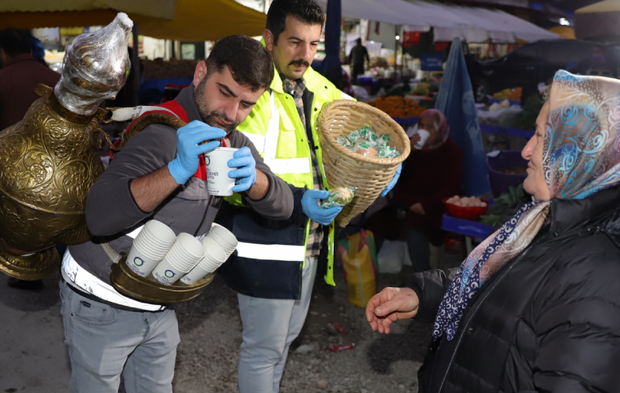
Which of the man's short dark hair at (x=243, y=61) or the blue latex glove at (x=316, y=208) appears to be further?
the blue latex glove at (x=316, y=208)

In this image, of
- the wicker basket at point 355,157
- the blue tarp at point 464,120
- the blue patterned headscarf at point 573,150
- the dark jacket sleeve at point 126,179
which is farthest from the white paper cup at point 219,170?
the blue tarp at point 464,120

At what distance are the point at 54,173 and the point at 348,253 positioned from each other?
321 centimetres

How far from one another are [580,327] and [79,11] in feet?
21.7

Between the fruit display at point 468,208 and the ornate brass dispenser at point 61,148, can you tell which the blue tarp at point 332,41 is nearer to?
the fruit display at point 468,208

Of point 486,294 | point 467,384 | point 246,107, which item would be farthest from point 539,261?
point 246,107

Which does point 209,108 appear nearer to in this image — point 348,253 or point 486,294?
point 486,294

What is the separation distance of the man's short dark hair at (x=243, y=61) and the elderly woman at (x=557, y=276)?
3.35 feet

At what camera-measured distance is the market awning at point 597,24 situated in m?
10.0

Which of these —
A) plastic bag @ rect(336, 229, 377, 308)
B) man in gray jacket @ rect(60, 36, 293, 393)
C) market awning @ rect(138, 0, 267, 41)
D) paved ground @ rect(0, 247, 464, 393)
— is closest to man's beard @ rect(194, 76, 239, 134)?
man in gray jacket @ rect(60, 36, 293, 393)


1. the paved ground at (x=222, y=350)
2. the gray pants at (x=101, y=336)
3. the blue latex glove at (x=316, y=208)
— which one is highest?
the blue latex glove at (x=316, y=208)

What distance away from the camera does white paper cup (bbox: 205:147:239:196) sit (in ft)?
6.07

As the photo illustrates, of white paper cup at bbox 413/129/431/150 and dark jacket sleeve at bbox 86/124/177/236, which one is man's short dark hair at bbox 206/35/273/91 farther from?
white paper cup at bbox 413/129/431/150

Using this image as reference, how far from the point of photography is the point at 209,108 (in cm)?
212

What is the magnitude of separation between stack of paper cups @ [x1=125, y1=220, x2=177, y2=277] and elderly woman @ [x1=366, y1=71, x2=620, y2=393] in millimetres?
1000
